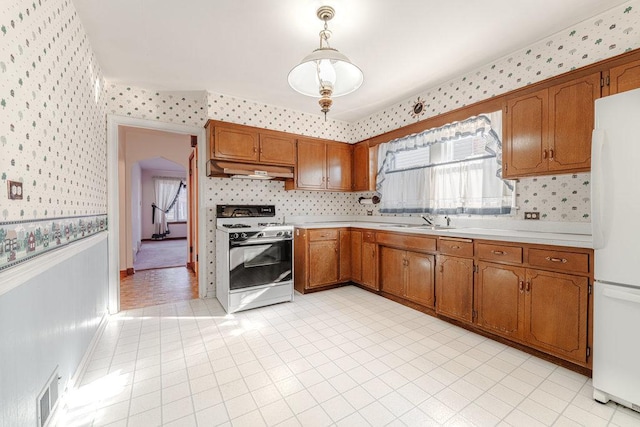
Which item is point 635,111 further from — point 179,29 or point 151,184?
point 151,184

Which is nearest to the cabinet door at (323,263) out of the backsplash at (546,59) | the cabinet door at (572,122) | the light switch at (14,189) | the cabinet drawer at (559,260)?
the backsplash at (546,59)

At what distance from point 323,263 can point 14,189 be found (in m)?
3.04

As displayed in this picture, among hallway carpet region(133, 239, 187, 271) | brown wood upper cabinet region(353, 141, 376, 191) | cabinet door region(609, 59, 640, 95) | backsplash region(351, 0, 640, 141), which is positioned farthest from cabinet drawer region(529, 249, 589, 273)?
hallway carpet region(133, 239, 187, 271)

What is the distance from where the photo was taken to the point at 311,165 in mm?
3990

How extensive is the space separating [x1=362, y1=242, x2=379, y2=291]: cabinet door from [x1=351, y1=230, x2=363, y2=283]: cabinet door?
0.08 m

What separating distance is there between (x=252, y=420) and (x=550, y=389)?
1.89 meters

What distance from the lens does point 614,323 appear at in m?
1.58

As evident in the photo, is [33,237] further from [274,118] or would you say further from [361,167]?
[361,167]

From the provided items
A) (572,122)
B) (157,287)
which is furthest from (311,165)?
(157,287)

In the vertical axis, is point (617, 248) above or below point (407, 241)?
above

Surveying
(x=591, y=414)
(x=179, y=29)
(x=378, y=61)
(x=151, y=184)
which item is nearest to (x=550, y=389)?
(x=591, y=414)

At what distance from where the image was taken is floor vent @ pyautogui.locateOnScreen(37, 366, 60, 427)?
1273 mm

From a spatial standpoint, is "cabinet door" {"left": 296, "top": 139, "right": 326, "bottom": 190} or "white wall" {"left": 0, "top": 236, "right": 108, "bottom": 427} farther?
"cabinet door" {"left": 296, "top": 139, "right": 326, "bottom": 190}

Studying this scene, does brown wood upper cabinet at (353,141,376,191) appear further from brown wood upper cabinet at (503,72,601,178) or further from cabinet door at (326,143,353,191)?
brown wood upper cabinet at (503,72,601,178)
